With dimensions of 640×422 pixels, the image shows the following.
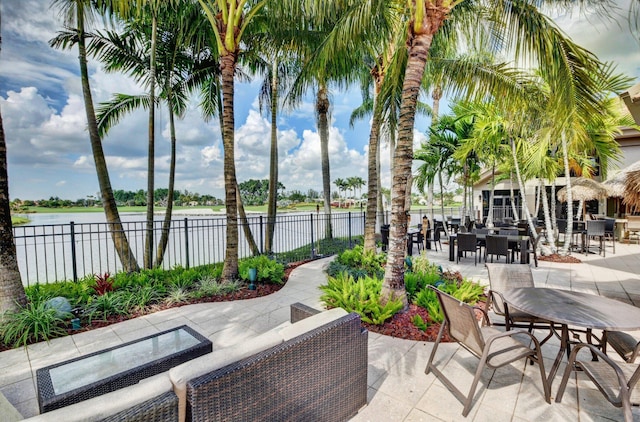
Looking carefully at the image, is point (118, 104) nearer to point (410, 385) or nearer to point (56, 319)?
point (56, 319)

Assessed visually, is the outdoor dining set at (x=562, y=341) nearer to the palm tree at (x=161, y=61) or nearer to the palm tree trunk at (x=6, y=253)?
the palm tree trunk at (x=6, y=253)

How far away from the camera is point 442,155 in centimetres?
1121

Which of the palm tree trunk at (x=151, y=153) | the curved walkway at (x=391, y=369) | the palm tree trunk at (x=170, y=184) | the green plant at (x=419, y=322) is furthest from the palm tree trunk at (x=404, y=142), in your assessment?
the palm tree trunk at (x=170, y=184)

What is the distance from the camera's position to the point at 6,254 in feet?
12.6

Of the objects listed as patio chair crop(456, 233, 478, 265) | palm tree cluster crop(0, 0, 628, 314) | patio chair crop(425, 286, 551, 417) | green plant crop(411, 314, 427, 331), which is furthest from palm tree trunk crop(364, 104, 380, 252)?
patio chair crop(425, 286, 551, 417)

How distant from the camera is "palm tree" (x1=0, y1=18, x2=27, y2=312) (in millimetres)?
3801

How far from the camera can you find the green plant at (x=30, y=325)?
3610mm

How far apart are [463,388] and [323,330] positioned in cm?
171

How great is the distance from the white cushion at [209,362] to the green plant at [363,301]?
2025 millimetres

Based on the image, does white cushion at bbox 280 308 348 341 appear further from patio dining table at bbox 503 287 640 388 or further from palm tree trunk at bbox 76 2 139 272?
palm tree trunk at bbox 76 2 139 272

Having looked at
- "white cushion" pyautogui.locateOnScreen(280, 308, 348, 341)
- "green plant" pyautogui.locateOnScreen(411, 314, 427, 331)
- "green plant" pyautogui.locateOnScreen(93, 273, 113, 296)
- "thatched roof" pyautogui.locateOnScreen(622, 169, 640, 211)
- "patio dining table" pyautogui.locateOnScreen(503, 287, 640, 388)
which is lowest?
"green plant" pyautogui.locateOnScreen(411, 314, 427, 331)

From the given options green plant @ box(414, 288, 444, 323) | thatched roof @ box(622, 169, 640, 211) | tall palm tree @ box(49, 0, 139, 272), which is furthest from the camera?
tall palm tree @ box(49, 0, 139, 272)

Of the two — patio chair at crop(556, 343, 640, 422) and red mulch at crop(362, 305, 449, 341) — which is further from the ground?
patio chair at crop(556, 343, 640, 422)

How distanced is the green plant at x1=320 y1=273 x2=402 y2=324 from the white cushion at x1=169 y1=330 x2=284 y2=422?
2025 millimetres
